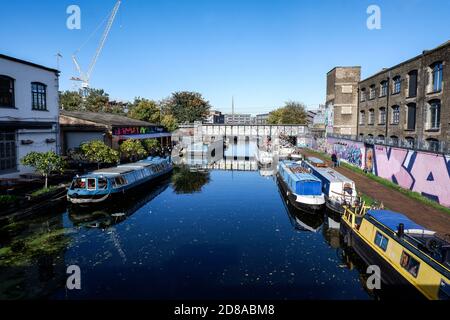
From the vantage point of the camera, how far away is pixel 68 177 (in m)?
31.7

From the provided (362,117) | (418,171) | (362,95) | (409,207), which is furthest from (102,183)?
(362,95)

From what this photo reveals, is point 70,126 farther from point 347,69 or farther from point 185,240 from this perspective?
point 347,69

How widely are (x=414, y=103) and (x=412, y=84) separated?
247cm

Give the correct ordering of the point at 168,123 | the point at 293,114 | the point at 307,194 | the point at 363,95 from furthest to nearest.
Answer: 1. the point at 293,114
2. the point at 168,123
3. the point at 363,95
4. the point at 307,194

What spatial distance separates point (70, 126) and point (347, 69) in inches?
1883

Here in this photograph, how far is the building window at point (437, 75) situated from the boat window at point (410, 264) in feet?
82.2

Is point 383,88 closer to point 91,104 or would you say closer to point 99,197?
point 99,197

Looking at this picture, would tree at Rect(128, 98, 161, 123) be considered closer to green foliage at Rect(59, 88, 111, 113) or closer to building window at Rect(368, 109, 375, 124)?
green foliage at Rect(59, 88, 111, 113)

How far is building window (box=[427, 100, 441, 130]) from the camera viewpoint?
31156 millimetres

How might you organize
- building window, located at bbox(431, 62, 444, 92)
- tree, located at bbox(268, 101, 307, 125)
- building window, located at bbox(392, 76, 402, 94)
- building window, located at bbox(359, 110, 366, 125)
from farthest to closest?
tree, located at bbox(268, 101, 307, 125) → building window, located at bbox(359, 110, 366, 125) → building window, located at bbox(392, 76, 402, 94) → building window, located at bbox(431, 62, 444, 92)

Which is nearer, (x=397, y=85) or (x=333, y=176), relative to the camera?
(x=333, y=176)

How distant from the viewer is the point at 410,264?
39.4 feet

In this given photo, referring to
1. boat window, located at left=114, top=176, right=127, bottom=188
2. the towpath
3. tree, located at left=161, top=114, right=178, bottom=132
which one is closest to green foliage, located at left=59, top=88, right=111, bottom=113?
tree, located at left=161, top=114, right=178, bottom=132
